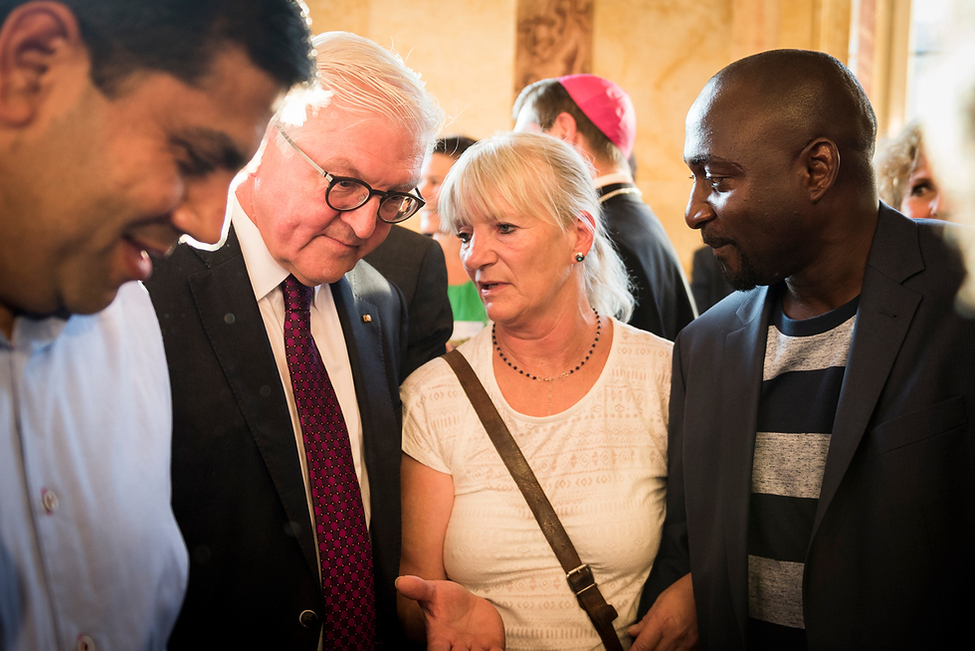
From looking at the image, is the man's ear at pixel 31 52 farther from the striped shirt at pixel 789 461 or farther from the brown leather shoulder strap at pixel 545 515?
the striped shirt at pixel 789 461

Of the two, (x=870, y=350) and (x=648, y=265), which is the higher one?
(x=648, y=265)

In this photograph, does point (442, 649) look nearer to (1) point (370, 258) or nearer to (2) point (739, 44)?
(1) point (370, 258)

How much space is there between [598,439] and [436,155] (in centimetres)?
256

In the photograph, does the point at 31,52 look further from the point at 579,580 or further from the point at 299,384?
the point at 579,580

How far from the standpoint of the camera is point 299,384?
171 cm

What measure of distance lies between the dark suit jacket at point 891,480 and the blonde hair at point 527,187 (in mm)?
741

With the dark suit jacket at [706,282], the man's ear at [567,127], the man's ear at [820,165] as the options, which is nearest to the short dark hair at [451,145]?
the man's ear at [567,127]

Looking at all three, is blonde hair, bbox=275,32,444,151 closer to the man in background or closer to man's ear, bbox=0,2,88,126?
the man in background

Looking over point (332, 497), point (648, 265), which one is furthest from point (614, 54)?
point (332, 497)

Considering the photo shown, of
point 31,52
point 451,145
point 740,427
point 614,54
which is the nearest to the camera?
point 31,52

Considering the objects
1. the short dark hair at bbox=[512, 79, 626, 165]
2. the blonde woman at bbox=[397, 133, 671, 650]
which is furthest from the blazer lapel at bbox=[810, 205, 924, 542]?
the short dark hair at bbox=[512, 79, 626, 165]

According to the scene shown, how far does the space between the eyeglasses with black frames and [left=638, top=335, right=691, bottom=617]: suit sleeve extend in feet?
2.92

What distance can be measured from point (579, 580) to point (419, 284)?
43.0 inches

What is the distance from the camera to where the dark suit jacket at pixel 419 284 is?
2.36 meters
